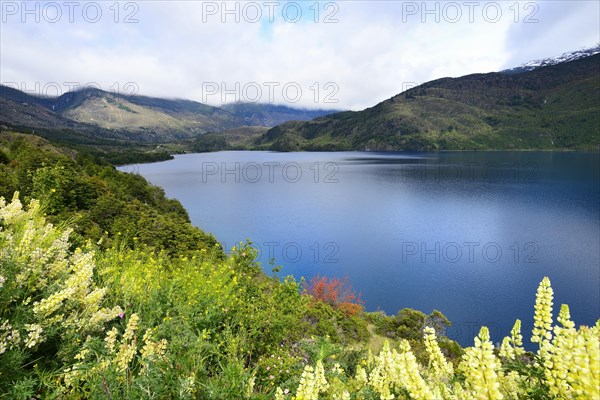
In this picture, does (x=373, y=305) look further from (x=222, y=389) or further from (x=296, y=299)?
(x=222, y=389)

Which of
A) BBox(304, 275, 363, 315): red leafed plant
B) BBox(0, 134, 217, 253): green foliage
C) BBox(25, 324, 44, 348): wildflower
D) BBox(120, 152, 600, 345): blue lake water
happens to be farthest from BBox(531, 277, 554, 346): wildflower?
BBox(120, 152, 600, 345): blue lake water

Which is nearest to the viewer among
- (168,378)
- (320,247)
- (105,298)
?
(168,378)

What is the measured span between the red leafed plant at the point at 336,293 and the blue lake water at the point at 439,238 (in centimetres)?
146

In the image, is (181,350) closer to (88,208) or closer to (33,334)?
(33,334)

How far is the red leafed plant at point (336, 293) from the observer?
29484 millimetres

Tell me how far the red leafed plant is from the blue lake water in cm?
146

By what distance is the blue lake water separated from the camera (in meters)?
33.1

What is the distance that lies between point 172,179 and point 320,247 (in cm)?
8446

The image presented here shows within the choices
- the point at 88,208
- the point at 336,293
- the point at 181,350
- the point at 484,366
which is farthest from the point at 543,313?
the point at 336,293

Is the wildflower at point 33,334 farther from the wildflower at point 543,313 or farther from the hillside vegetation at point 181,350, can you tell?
the wildflower at point 543,313

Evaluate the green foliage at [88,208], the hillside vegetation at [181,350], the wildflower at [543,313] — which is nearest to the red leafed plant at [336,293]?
the green foliage at [88,208]

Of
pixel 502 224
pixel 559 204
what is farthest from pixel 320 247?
pixel 559 204

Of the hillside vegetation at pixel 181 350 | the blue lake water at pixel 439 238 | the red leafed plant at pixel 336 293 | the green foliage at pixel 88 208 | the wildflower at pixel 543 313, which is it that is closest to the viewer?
the hillside vegetation at pixel 181 350

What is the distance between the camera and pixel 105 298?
253 inches
